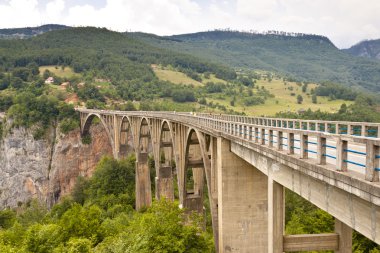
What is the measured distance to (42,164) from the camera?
279 feet

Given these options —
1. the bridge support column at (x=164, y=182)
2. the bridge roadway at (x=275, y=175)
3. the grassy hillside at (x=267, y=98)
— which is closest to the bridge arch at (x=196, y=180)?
the bridge roadway at (x=275, y=175)

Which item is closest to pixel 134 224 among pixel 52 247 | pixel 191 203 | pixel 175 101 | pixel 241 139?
pixel 52 247

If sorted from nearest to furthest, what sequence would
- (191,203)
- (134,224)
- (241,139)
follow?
(241,139) < (134,224) < (191,203)

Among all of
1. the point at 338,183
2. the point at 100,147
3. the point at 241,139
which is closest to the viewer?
the point at 338,183

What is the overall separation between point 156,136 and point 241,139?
1131 inches

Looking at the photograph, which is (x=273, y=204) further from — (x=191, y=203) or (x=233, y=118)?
(x=191, y=203)

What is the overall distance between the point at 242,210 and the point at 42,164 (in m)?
76.3

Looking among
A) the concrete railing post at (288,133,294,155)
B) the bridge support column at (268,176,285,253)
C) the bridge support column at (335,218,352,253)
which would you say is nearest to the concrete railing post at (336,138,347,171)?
the concrete railing post at (288,133,294,155)

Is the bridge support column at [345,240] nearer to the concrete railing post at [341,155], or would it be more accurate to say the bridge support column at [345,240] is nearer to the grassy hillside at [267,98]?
the concrete railing post at [341,155]

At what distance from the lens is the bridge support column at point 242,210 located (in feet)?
64.3

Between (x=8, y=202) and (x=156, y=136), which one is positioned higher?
(x=156, y=136)

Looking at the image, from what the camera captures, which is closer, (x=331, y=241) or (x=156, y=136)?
(x=331, y=241)

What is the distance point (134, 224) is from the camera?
27.9m

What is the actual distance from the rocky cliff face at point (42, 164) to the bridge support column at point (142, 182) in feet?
114
